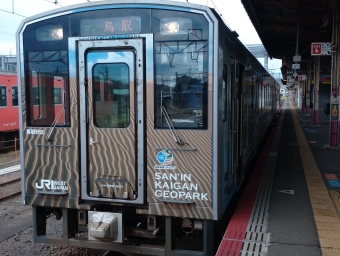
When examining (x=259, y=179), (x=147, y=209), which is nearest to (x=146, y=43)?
(x=147, y=209)

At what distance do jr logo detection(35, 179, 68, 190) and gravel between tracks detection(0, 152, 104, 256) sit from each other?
4.50 ft

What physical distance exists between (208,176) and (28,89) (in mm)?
2271

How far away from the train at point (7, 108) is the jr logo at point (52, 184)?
454 inches

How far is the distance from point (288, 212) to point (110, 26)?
3312 millimetres

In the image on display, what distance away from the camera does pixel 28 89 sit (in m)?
4.62

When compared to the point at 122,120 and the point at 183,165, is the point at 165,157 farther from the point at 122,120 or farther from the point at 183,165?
the point at 122,120

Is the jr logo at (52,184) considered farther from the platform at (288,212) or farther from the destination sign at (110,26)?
the platform at (288,212)

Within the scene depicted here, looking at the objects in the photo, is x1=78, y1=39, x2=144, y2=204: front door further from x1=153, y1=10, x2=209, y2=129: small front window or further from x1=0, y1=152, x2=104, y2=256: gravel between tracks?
x1=0, y1=152, x2=104, y2=256: gravel between tracks

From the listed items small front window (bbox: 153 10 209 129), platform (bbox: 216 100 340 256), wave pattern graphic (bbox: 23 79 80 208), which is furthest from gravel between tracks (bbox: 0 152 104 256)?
small front window (bbox: 153 10 209 129)

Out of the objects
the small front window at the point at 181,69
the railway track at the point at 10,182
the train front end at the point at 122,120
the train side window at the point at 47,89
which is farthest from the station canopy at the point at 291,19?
the train side window at the point at 47,89

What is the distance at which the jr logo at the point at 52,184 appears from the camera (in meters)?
4.52

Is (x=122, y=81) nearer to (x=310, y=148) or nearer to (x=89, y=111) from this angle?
(x=89, y=111)

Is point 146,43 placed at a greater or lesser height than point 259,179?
greater

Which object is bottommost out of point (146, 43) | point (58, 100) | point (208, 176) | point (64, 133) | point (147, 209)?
point (147, 209)
